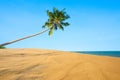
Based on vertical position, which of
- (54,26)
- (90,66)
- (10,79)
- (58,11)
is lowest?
(10,79)

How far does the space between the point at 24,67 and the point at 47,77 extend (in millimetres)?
1090

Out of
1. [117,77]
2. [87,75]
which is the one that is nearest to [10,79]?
[87,75]

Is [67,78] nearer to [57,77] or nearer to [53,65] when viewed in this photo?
[57,77]

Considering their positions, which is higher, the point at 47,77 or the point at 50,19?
the point at 50,19

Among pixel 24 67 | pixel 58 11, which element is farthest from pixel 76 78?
pixel 58 11

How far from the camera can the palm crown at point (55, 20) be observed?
32844 mm

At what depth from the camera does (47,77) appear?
4.77m

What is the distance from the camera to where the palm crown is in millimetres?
32844

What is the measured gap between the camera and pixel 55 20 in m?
33.7

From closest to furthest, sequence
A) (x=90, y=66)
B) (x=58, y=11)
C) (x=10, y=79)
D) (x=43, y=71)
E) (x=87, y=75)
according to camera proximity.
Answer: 1. (x=10, y=79)
2. (x=87, y=75)
3. (x=43, y=71)
4. (x=90, y=66)
5. (x=58, y=11)

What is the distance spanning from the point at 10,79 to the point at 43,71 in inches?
42.5

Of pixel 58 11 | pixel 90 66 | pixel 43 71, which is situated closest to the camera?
pixel 43 71

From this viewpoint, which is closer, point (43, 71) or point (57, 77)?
point (57, 77)

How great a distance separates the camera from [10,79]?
454 centimetres
